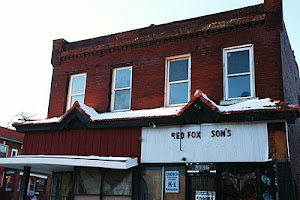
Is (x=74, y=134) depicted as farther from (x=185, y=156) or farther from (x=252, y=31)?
(x=252, y=31)

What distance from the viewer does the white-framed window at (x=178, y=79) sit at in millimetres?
12758

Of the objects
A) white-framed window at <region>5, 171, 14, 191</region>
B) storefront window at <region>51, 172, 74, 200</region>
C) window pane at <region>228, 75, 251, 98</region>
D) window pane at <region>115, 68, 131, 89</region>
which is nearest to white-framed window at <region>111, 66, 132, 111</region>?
window pane at <region>115, 68, 131, 89</region>

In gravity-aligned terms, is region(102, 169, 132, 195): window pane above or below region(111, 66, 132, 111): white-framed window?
below

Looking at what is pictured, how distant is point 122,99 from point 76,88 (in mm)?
2520

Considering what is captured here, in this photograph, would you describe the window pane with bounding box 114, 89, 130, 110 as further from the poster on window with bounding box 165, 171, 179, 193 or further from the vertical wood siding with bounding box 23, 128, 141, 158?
the poster on window with bounding box 165, 171, 179, 193

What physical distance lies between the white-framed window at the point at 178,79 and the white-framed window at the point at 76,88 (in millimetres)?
3966

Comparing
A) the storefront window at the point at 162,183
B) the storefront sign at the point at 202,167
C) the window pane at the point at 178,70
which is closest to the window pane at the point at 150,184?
the storefront window at the point at 162,183

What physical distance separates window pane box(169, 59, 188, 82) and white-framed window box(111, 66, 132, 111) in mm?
1745

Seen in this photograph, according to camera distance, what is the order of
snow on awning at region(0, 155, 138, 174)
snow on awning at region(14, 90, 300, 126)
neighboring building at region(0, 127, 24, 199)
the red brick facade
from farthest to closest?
neighboring building at region(0, 127, 24, 199) → the red brick facade → snow on awning at region(0, 155, 138, 174) → snow on awning at region(14, 90, 300, 126)

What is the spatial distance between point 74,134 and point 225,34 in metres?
6.53

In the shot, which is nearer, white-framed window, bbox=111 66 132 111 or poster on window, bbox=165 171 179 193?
poster on window, bbox=165 171 179 193

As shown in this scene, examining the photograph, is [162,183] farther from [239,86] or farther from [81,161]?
[239,86]

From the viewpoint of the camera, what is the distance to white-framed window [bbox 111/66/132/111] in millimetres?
13867

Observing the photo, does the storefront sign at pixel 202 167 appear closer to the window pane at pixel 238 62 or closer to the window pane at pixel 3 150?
the window pane at pixel 238 62
